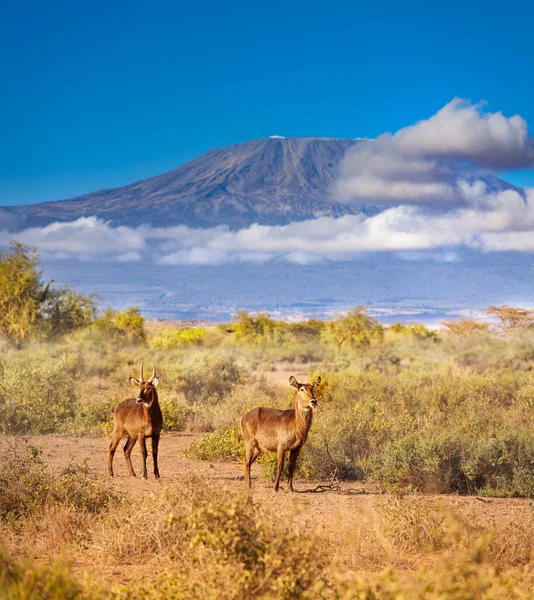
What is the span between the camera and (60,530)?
309 inches

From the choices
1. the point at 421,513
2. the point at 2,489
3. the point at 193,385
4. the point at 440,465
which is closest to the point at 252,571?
the point at 421,513

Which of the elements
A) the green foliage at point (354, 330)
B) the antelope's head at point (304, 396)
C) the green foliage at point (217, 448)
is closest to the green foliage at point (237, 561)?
the antelope's head at point (304, 396)

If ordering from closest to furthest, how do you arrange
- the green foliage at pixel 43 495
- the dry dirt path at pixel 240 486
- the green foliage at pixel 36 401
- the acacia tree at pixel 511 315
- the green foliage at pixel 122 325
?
the green foliage at pixel 43 495 → the dry dirt path at pixel 240 486 → the green foliage at pixel 36 401 → the green foliage at pixel 122 325 → the acacia tree at pixel 511 315

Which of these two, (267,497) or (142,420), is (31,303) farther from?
(267,497)

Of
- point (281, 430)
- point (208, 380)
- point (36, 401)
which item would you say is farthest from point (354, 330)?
point (281, 430)

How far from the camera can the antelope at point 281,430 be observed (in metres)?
10.6

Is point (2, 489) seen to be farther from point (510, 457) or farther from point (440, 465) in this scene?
point (510, 457)

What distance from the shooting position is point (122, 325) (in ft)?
161

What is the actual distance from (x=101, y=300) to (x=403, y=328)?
32.2m

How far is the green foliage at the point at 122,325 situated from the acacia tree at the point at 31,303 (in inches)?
76.3

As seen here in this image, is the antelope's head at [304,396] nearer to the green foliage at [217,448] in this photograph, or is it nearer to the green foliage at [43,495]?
the green foliage at [43,495]

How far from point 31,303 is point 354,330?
60.4 feet

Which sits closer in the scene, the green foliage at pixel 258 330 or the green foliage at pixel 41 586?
the green foliage at pixel 41 586

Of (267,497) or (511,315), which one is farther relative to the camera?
(511,315)
